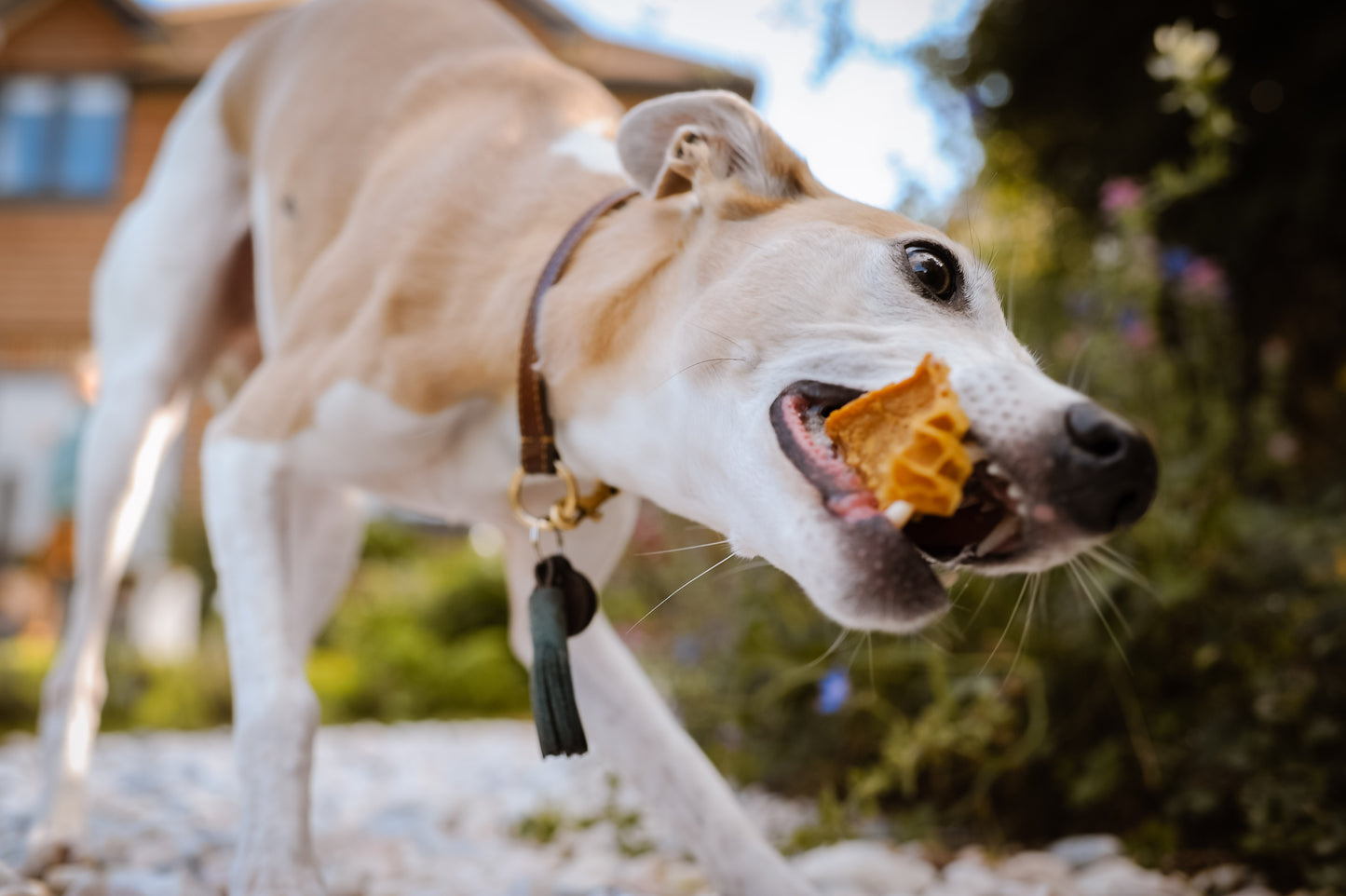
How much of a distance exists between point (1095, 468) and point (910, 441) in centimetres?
21

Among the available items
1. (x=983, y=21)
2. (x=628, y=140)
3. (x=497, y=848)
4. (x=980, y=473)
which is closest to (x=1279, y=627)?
(x=980, y=473)

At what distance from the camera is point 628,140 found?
174 centimetres

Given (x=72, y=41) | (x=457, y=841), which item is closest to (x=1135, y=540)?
(x=457, y=841)

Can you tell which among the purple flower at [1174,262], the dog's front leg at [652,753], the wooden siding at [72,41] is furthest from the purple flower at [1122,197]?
the wooden siding at [72,41]

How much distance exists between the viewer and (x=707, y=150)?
171 cm

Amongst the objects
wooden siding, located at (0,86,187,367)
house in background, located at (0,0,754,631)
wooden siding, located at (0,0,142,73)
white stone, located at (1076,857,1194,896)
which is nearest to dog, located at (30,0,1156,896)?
white stone, located at (1076,857,1194,896)

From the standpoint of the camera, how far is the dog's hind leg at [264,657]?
173 cm

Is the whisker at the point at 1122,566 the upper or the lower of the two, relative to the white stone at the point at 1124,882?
upper

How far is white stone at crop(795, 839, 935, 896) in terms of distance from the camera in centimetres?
218

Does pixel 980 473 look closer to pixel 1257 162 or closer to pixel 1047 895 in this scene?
pixel 1047 895

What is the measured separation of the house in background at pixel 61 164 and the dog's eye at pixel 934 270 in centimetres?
1081

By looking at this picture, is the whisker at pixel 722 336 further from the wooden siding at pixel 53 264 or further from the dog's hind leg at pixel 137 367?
the wooden siding at pixel 53 264

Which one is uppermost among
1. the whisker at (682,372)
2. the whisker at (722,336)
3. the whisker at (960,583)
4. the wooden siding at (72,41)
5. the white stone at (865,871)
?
the whisker at (722,336)

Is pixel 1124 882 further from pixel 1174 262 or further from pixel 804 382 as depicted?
pixel 1174 262
